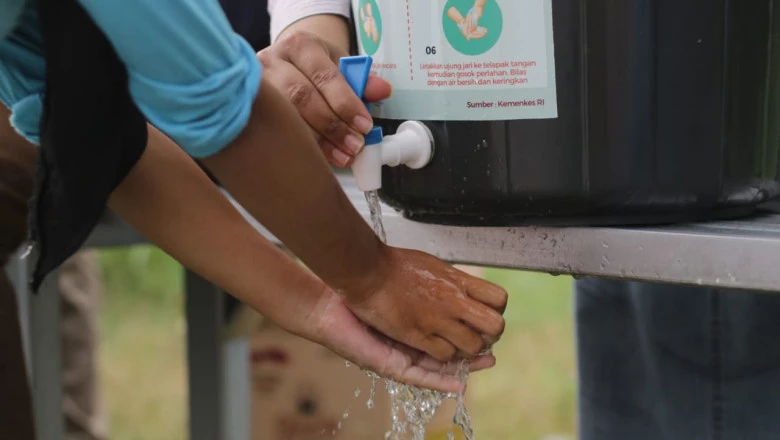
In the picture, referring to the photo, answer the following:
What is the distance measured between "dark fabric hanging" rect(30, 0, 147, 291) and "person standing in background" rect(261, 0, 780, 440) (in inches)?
6.5

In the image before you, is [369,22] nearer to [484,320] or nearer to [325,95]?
Result: [325,95]

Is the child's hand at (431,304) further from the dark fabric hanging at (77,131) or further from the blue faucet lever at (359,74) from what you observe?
the dark fabric hanging at (77,131)

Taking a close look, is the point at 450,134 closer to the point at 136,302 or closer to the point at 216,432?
the point at 216,432

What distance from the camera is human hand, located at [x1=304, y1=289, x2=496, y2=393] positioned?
28.4 inches

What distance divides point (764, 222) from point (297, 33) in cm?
36

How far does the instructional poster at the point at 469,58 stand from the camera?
24.7 inches

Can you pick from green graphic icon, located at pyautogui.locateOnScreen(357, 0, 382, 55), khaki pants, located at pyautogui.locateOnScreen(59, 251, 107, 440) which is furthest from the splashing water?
khaki pants, located at pyautogui.locateOnScreen(59, 251, 107, 440)

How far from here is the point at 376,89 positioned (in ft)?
2.25

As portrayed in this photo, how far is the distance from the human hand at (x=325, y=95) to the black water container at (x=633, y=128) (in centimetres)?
5

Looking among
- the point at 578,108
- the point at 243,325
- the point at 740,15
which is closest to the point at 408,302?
the point at 578,108

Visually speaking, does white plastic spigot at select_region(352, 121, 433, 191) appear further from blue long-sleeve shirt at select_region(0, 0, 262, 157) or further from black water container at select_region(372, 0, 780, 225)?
blue long-sleeve shirt at select_region(0, 0, 262, 157)

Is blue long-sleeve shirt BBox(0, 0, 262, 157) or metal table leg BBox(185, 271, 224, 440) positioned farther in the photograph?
metal table leg BBox(185, 271, 224, 440)

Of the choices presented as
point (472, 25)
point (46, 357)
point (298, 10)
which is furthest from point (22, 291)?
point (472, 25)

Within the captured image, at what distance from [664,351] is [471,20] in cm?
41
